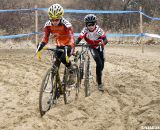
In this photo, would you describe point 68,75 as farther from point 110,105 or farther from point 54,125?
point 54,125

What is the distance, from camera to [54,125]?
7023 mm

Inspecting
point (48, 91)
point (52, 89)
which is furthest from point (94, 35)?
point (48, 91)

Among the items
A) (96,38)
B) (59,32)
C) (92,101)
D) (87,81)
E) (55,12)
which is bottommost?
(92,101)

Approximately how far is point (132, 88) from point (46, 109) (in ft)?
9.83

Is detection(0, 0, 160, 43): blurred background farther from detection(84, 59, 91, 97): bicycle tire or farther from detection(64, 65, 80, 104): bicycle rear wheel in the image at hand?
detection(64, 65, 80, 104): bicycle rear wheel

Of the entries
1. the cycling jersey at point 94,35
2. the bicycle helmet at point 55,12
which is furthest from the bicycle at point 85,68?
the bicycle helmet at point 55,12

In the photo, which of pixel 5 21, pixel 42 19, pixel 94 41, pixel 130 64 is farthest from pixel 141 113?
pixel 42 19

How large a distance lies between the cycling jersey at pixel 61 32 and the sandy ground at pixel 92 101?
122 cm

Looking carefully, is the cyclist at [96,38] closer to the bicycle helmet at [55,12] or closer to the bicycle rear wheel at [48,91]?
the bicycle helmet at [55,12]

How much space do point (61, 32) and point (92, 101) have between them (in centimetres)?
154

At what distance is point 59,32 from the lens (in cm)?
877

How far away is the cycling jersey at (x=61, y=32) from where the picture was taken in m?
8.52

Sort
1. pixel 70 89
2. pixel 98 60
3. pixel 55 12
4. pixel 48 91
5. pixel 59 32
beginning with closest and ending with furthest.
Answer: pixel 48 91 → pixel 55 12 → pixel 70 89 → pixel 59 32 → pixel 98 60

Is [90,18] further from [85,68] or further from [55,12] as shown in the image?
[55,12]
